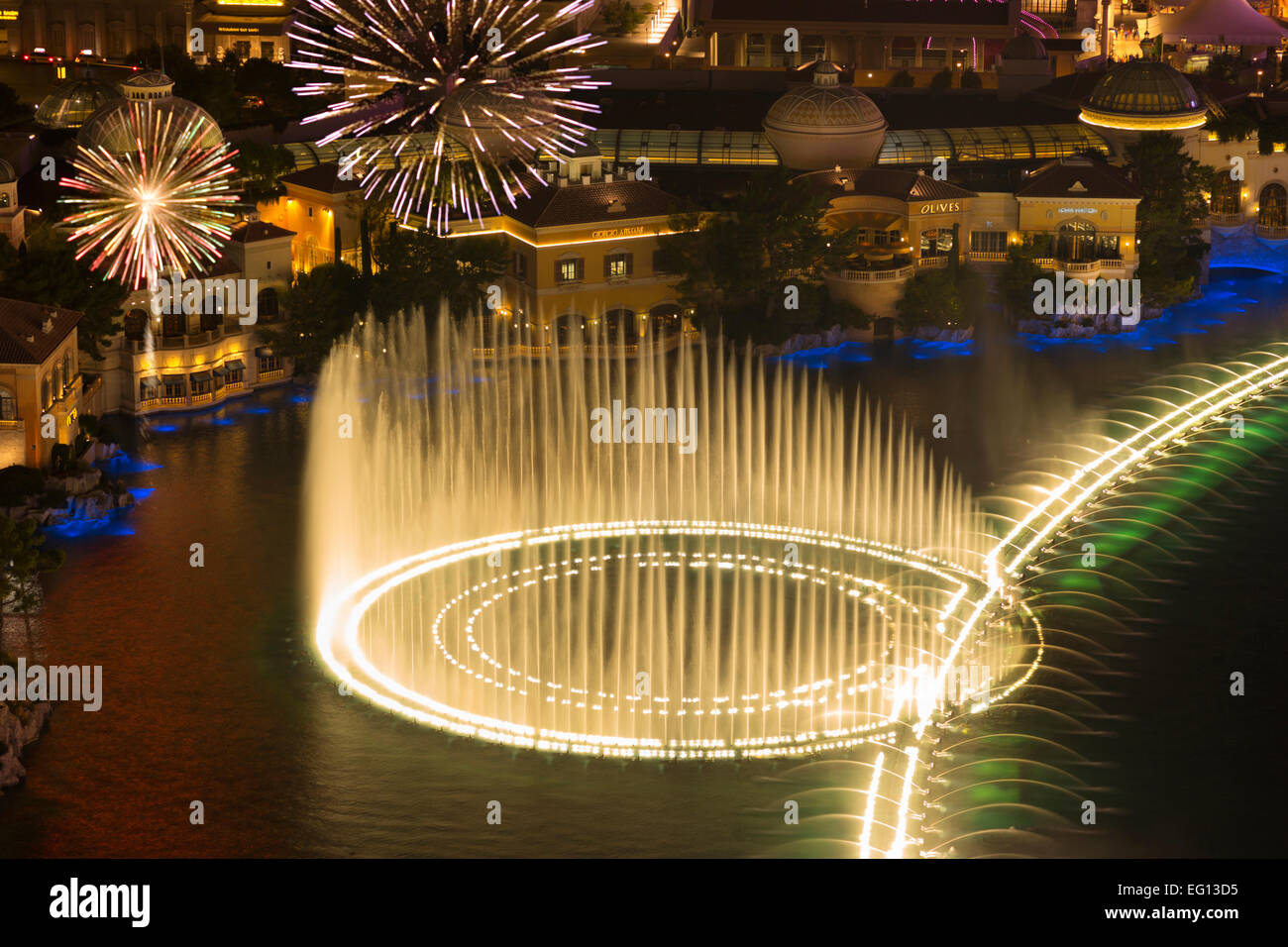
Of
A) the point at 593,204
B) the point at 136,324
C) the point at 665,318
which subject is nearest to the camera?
the point at 136,324

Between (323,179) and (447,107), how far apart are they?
8.18m

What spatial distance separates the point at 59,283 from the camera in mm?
96500

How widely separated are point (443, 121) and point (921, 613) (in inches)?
1652

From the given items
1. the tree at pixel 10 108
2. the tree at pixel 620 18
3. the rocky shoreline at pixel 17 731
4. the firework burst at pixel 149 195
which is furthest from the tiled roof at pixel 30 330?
the tree at pixel 620 18

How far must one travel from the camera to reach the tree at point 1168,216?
121 m

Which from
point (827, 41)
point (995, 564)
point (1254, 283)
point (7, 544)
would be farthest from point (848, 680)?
point (827, 41)

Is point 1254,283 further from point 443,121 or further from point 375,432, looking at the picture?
point 375,432

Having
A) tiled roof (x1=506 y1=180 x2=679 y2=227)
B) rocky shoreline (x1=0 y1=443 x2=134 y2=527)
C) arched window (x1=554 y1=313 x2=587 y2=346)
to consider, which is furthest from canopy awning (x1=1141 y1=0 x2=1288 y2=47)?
rocky shoreline (x1=0 y1=443 x2=134 y2=527)

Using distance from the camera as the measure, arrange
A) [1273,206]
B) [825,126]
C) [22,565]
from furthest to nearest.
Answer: [1273,206], [825,126], [22,565]

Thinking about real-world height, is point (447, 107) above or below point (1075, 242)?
above

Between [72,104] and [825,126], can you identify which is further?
[825,126]

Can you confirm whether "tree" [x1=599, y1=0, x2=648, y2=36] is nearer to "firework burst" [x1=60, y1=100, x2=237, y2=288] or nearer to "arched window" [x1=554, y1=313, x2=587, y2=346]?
"arched window" [x1=554, y1=313, x2=587, y2=346]

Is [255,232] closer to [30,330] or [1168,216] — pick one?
[30,330]

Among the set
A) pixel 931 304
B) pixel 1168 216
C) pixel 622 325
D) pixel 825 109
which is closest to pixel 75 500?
pixel 622 325
